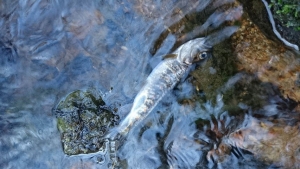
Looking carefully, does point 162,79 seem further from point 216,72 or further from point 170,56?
point 216,72

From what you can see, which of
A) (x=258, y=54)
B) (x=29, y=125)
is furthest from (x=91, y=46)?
(x=258, y=54)

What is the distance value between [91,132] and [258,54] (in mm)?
3014

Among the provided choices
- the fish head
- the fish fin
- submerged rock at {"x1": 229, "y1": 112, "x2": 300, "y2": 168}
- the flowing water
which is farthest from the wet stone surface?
submerged rock at {"x1": 229, "y1": 112, "x2": 300, "y2": 168}

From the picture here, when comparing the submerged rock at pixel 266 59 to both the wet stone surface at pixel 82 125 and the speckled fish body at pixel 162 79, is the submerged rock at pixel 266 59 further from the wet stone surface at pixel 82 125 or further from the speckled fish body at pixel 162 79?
the wet stone surface at pixel 82 125

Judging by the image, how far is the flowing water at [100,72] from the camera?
Answer: 17.9ft

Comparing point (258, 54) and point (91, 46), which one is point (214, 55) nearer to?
point (258, 54)

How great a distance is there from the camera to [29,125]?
560 cm

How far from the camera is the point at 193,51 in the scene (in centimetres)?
530

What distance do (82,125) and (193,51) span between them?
7.34 feet

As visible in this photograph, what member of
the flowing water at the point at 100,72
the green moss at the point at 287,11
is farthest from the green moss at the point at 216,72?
the green moss at the point at 287,11

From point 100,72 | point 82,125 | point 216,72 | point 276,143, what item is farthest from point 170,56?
point 276,143

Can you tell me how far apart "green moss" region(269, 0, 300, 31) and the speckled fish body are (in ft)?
3.99

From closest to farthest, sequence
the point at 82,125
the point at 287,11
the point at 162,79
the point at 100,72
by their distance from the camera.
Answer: the point at 287,11 < the point at 162,79 < the point at 82,125 < the point at 100,72

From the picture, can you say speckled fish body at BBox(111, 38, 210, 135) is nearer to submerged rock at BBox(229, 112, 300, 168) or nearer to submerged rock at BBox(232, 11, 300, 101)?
submerged rock at BBox(232, 11, 300, 101)
